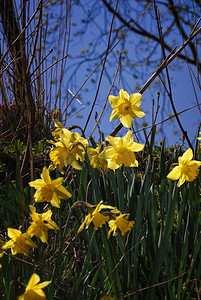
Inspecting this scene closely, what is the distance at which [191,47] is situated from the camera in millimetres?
6172

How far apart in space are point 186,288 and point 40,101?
7.93 ft

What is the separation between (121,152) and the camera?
1.14 meters

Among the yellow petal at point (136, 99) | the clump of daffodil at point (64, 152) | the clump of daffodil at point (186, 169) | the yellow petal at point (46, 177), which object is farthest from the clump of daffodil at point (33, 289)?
the yellow petal at point (136, 99)

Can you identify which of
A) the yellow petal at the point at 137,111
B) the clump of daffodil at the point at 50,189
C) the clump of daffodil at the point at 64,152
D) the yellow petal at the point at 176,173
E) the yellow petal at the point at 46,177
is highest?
the yellow petal at the point at 137,111

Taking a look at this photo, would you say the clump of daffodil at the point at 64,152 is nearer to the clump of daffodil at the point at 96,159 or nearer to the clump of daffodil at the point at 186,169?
the clump of daffodil at the point at 96,159

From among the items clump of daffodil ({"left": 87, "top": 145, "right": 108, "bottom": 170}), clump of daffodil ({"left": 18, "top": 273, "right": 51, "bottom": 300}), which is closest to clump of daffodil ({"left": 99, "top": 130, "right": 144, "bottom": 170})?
clump of daffodil ({"left": 87, "top": 145, "right": 108, "bottom": 170})

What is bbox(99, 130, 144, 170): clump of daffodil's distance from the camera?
44.3 inches

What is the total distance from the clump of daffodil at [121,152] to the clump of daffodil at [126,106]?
0.33 feet

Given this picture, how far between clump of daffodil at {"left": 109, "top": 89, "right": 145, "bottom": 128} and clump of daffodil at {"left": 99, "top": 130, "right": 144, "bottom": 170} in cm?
10

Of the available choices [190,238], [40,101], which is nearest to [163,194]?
[190,238]

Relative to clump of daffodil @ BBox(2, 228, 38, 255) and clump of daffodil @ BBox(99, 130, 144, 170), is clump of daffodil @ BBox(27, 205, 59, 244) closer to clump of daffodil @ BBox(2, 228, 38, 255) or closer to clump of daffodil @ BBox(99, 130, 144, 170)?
clump of daffodil @ BBox(2, 228, 38, 255)

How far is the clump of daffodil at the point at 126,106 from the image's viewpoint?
4.05 feet

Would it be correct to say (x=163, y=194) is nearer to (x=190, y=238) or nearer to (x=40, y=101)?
(x=190, y=238)

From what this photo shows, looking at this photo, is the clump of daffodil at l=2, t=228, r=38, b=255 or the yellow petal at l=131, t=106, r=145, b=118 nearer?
the clump of daffodil at l=2, t=228, r=38, b=255
